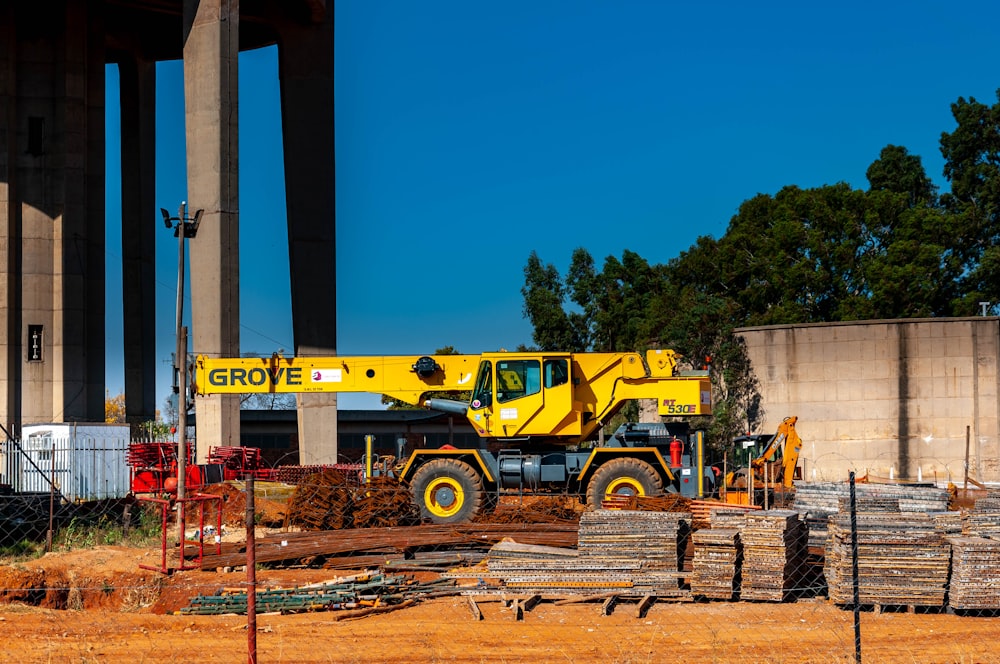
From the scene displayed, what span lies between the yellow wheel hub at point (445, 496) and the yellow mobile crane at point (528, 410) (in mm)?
20

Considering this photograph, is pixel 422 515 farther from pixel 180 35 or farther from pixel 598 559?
pixel 180 35

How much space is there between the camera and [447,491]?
24.1m

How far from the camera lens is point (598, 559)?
1691 cm

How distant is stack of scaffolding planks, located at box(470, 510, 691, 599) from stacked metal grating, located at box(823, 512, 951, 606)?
90.9 inches

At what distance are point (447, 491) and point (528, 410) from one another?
94.7 inches

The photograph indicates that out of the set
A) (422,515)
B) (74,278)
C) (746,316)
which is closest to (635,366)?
(422,515)

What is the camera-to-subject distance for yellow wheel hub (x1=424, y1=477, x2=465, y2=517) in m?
24.0

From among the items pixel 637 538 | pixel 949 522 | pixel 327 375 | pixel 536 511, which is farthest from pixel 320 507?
pixel 949 522

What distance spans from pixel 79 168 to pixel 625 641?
128 ft

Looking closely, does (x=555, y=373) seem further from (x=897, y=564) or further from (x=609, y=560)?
(x=897, y=564)

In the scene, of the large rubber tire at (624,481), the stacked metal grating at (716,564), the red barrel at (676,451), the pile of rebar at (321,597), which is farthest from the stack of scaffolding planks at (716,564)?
the red barrel at (676,451)

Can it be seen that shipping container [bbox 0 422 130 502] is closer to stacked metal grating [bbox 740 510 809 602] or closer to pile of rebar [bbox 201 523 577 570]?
pile of rebar [bbox 201 523 577 570]

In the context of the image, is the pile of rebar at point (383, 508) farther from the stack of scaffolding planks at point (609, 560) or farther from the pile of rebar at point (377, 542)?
the stack of scaffolding planks at point (609, 560)

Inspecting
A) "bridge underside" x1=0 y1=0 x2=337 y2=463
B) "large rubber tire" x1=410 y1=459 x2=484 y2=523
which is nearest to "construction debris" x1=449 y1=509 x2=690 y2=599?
"large rubber tire" x1=410 y1=459 x2=484 y2=523
